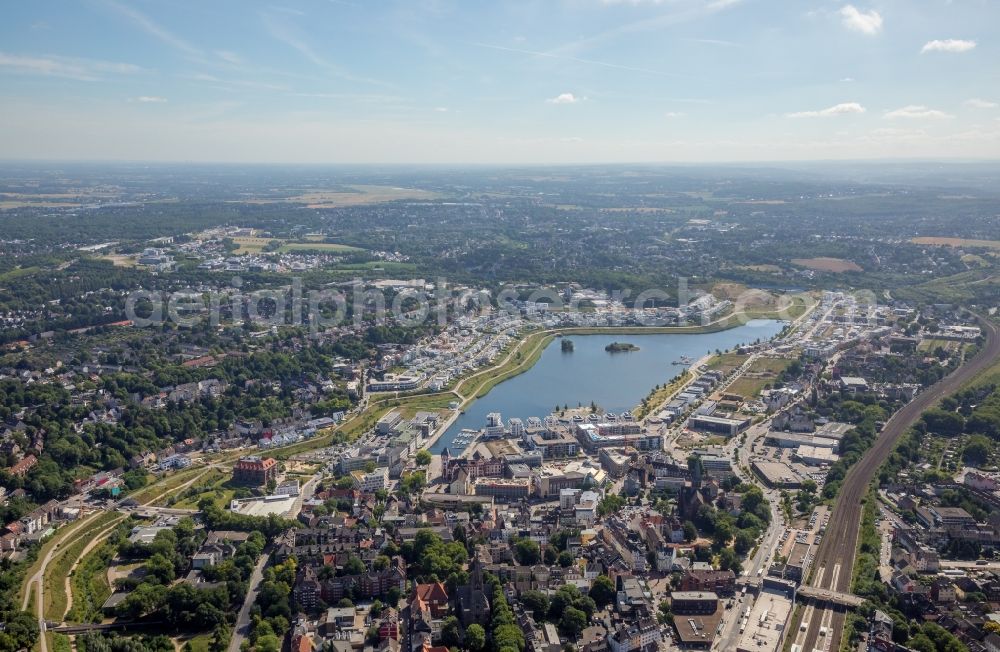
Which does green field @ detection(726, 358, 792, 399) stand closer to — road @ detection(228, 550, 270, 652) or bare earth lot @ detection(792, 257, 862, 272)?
road @ detection(228, 550, 270, 652)

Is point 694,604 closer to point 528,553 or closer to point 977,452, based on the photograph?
point 528,553

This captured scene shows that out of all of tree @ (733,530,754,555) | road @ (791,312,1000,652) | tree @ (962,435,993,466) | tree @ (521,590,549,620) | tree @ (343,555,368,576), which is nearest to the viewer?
road @ (791,312,1000,652)

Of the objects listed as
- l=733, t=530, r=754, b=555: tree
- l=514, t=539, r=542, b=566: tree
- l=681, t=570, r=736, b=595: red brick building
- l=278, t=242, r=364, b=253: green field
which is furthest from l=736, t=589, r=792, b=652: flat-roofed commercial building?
l=278, t=242, r=364, b=253: green field

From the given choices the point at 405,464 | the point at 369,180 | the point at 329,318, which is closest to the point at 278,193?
the point at 369,180

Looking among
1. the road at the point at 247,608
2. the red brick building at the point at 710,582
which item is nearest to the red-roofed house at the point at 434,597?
the road at the point at 247,608

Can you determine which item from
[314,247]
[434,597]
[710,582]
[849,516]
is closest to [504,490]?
[434,597]

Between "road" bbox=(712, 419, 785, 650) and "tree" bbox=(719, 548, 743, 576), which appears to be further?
"tree" bbox=(719, 548, 743, 576)
